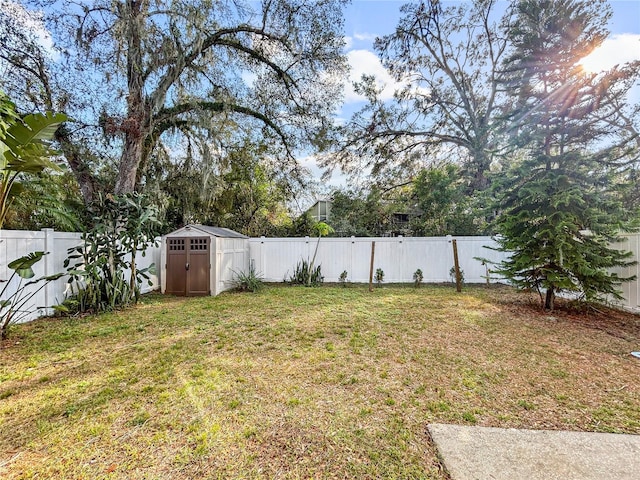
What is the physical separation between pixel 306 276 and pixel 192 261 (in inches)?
120

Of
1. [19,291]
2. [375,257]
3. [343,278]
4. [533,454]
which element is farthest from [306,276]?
[533,454]

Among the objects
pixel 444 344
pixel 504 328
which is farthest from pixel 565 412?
pixel 504 328

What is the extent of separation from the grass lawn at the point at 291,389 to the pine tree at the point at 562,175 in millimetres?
896

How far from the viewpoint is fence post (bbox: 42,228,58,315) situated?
4703 millimetres

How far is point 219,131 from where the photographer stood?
25.5ft

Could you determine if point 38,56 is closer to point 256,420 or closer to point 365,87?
point 256,420

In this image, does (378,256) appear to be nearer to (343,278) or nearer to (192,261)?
(343,278)

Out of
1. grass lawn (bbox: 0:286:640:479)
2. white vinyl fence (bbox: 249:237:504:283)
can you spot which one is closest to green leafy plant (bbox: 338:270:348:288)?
white vinyl fence (bbox: 249:237:504:283)

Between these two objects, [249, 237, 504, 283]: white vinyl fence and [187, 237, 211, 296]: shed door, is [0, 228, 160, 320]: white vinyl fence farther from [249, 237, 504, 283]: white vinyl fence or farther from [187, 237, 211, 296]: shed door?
[249, 237, 504, 283]: white vinyl fence

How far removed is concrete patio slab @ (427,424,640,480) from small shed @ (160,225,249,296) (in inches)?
242

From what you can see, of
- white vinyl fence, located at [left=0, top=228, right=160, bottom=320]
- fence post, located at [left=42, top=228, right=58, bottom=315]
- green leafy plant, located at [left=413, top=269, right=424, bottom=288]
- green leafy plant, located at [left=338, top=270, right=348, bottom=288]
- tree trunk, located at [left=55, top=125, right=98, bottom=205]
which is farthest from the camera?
green leafy plant, located at [left=338, top=270, right=348, bottom=288]

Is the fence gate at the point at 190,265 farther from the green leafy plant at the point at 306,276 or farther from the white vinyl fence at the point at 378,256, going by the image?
the green leafy plant at the point at 306,276

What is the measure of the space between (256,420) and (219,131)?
7.40 m

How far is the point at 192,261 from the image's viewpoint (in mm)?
7109
